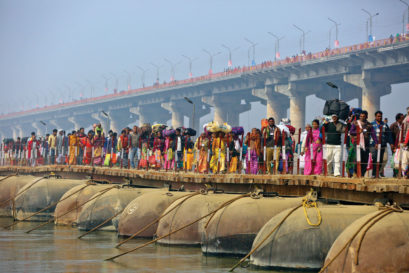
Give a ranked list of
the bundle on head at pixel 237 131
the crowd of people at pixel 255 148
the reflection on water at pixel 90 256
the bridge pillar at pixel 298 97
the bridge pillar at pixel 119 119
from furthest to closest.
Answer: the bridge pillar at pixel 119 119 → the bridge pillar at pixel 298 97 → the bundle on head at pixel 237 131 → the crowd of people at pixel 255 148 → the reflection on water at pixel 90 256

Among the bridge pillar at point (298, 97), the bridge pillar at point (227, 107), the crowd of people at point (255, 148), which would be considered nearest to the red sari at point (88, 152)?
the crowd of people at point (255, 148)

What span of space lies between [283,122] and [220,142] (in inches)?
99.2

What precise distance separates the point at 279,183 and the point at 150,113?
96430mm

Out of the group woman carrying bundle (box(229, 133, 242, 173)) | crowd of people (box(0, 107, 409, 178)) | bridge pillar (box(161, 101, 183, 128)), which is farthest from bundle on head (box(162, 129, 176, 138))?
bridge pillar (box(161, 101, 183, 128))

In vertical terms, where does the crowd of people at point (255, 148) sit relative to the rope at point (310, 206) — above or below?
above

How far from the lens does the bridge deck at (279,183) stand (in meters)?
17.5

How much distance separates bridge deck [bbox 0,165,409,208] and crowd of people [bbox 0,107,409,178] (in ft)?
2.15

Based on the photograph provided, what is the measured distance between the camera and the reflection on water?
1941 centimetres

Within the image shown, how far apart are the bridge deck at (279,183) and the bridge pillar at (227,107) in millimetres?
59531

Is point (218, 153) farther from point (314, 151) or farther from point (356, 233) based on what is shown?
point (356, 233)

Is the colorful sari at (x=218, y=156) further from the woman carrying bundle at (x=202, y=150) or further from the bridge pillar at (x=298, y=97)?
the bridge pillar at (x=298, y=97)

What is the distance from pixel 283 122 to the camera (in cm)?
2650

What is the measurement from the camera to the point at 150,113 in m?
118

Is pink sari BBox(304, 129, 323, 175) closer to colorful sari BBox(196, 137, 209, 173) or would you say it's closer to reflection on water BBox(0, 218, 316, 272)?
reflection on water BBox(0, 218, 316, 272)
